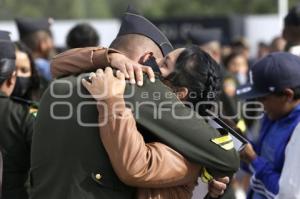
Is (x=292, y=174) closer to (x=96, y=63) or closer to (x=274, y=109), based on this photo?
(x=274, y=109)

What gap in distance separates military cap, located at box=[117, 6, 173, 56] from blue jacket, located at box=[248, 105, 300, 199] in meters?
1.00

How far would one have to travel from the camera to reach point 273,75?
360 centimetres

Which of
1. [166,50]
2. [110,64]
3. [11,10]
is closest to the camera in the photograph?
[110,64]

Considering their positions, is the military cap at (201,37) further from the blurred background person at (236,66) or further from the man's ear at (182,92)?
the man's ear at (182,92)

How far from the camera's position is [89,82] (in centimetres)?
250

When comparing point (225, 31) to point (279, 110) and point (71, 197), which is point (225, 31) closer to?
point (279, 110)

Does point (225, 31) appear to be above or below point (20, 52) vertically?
below

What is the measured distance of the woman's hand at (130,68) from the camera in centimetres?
252

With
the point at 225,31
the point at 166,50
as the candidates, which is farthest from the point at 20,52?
Result: the point at 225,31

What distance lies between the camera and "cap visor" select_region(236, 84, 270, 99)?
366 centimetres

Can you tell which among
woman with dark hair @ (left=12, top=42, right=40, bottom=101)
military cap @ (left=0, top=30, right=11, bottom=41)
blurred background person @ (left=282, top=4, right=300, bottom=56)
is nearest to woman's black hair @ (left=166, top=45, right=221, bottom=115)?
military cap @ (left=0, top=30, right=11, bottom=41)

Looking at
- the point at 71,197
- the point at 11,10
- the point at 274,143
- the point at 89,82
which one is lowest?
the point at 11,10

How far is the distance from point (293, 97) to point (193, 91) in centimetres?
106

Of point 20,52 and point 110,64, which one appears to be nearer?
point 110,64
